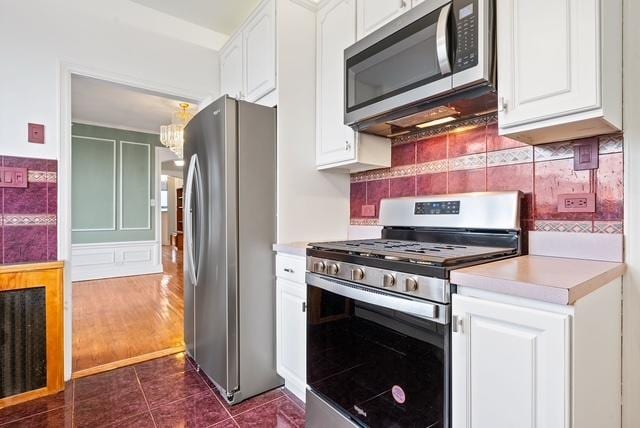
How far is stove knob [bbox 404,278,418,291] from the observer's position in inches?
44.6

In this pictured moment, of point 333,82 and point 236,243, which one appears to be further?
point 333,82

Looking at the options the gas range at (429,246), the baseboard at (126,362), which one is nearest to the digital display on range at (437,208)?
the gas range at (429,246)

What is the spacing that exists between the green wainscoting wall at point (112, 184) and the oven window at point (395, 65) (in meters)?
5.15

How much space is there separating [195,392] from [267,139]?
1590mm

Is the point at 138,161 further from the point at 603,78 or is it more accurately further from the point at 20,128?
the point at 603,78

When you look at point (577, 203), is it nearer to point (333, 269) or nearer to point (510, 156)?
point (510, 156)

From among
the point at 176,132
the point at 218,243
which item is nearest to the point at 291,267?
the point at 218,243

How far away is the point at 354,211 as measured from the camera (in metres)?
2.39

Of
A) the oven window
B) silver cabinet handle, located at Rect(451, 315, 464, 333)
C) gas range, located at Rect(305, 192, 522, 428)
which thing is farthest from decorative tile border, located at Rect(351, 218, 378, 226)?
silver cabinet handle, located at Rect(451, 315, 464, 333)

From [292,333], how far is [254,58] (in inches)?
71.7

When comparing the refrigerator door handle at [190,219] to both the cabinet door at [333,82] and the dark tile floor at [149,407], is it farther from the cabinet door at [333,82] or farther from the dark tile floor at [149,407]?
the cabinet door at [333,82]

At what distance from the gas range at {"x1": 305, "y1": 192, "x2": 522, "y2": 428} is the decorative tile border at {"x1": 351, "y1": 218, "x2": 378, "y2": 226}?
0.34 metres

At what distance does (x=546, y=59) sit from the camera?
1142 millimetres

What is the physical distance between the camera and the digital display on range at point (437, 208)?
5.37 ft
